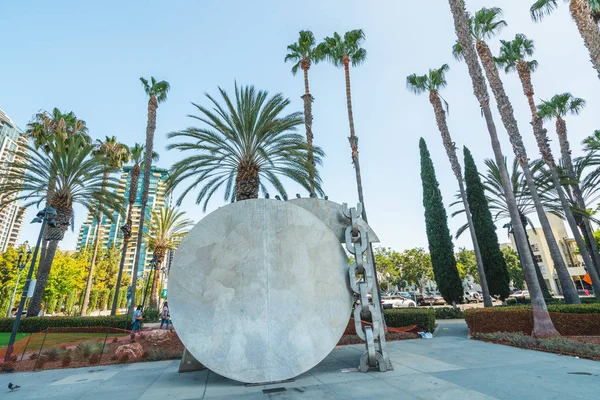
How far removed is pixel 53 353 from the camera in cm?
1043

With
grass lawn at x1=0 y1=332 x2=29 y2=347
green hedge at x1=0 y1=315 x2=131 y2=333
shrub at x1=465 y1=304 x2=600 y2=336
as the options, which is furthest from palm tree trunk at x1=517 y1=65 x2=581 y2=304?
grass lawn at x1=0 y1=332 x2=29 y2=347

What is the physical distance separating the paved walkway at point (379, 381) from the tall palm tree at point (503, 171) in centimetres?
261

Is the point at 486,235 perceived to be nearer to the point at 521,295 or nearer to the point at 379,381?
the point at 521,295

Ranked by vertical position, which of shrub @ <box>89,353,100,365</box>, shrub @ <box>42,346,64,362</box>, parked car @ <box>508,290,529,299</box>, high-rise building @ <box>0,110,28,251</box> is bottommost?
shrub @ <box>89,353,100,365</box>

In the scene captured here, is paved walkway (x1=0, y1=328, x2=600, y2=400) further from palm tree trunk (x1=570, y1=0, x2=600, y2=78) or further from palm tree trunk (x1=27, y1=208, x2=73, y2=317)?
palm tree trunk (x1=27, y1=208, x2=73, y2=317)

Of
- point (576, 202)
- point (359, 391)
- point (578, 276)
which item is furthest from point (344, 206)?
point (578, 276)

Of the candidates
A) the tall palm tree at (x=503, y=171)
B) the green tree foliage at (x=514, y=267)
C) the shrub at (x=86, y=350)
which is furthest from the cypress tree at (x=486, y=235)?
the green tree foliage at (x=514, y=267)

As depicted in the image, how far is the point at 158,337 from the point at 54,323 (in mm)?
12010

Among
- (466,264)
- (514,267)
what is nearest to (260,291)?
(466,264)

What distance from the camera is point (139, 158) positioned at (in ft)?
101

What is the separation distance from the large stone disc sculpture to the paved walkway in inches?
25.0

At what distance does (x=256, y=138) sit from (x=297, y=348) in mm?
11355

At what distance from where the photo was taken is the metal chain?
732cm

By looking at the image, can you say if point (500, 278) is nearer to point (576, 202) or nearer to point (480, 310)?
point (576, 202)
